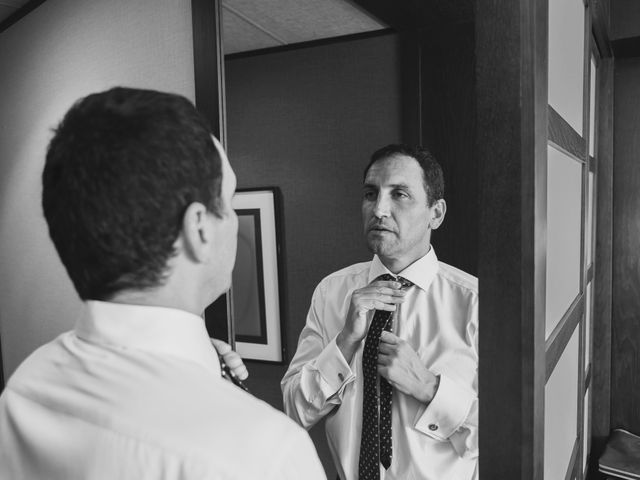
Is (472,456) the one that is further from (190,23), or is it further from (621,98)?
(621,98)

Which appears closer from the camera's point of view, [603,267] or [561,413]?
[561,413]

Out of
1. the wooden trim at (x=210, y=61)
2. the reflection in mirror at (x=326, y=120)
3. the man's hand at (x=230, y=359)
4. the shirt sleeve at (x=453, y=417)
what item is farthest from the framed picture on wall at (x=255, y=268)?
the man's hand at (x=230, y=359)

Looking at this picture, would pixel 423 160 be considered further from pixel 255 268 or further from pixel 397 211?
pixel 255 268

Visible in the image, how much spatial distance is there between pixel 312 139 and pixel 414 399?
2.25ft

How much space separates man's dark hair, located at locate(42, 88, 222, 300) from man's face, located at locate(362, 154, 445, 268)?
747 millimetres

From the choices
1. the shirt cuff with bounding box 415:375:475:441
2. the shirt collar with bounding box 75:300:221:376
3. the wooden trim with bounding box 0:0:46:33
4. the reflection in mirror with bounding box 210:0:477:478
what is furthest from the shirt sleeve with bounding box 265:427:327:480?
the wooden trim with bounding box 0:0:46:33

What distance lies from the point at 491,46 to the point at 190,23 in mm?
740

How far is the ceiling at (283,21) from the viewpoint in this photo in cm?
122

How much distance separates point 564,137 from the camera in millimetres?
792

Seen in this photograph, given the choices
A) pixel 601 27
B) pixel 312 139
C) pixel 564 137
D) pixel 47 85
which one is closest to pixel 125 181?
pixel 564 137

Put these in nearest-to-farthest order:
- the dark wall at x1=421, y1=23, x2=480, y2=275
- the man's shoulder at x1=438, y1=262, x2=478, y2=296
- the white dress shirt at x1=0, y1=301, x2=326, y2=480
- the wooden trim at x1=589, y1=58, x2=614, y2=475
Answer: the white dress shirt at x1=0, y1=301, x2=326, y2=480, the man's shoulder at x1=438, y1=262, x2=478, y2=296, the dark wall at x1=421, y1=23, x2=480, y2=275, the wooden trim at x1=589, y1=58, x2=614, y2=475

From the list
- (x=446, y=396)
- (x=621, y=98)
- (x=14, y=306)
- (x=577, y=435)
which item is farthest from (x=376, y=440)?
(x=621, y=98)

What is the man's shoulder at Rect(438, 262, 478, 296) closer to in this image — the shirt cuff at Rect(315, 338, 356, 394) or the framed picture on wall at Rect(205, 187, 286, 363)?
the shirt cuff at Rect(315, 338, 356, 394)

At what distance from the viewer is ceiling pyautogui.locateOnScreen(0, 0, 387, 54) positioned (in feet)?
4.02
